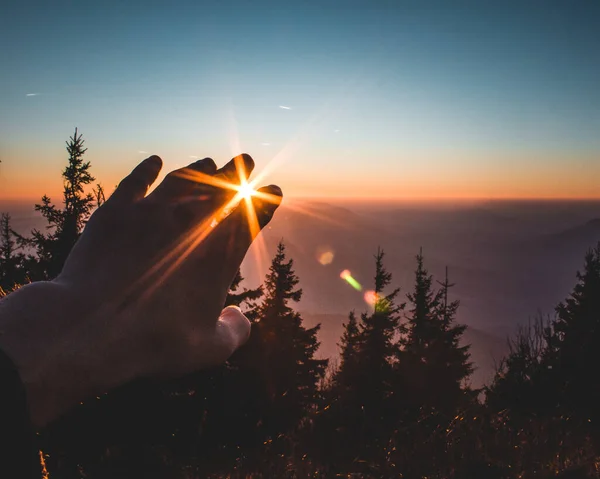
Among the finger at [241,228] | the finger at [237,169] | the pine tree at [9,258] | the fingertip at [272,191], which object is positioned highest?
the finger at [237,169]

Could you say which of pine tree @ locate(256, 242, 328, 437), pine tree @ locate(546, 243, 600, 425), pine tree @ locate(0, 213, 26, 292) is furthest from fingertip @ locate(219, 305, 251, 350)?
pine tree @ locate(0, 213, 26, 292)

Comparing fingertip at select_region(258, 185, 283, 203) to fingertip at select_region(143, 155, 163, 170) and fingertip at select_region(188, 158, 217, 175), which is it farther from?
fingertip at select_region(143, 155, 163, 170)

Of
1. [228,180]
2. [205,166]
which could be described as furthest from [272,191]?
[205,166]

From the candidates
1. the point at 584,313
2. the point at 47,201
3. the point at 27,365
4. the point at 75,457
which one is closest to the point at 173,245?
the point at 27,365

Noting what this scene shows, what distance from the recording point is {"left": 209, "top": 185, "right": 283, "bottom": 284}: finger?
1.98 meters

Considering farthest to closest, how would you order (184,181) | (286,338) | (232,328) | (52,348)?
(286,338), (184,181), (232,328), (52,348)

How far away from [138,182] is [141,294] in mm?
688

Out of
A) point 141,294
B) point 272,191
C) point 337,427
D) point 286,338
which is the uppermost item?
point 272,191

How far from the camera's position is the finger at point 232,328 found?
74.0 inches

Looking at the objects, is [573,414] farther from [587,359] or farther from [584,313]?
[584,313]

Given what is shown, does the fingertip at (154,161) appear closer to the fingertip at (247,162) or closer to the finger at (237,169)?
the finger at (237,169)

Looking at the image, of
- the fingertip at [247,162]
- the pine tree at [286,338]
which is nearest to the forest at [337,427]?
the fingertip at [247,162]

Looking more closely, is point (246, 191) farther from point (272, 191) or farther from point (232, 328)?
point (232, 328)

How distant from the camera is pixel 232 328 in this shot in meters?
1.96
